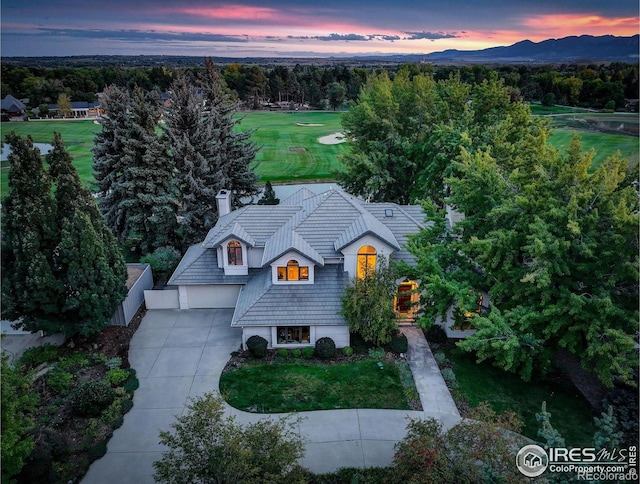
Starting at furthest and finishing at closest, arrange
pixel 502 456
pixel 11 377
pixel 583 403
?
pixel 583 403, pixel 11 377, pixel 502 456

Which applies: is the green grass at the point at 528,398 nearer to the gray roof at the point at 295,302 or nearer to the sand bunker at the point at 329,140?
the gray roof at the point at 295,302

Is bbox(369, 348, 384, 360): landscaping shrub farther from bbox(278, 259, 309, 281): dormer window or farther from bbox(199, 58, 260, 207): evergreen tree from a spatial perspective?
bbox(199, 58, 260, 207): evergreen tree

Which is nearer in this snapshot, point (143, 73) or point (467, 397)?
point (467, 397)

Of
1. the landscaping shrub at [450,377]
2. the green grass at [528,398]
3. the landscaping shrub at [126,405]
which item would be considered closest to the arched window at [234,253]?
the landscaping shrub at [126,405]

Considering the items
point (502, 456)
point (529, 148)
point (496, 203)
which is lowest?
point (502, 456)

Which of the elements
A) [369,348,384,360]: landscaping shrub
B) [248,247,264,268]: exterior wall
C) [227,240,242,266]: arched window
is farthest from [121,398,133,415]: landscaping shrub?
[369,348,384,360]: landscaping shrub

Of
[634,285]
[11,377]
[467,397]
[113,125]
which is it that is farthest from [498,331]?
[113,125]

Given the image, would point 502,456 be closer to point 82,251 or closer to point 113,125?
point 82,251
